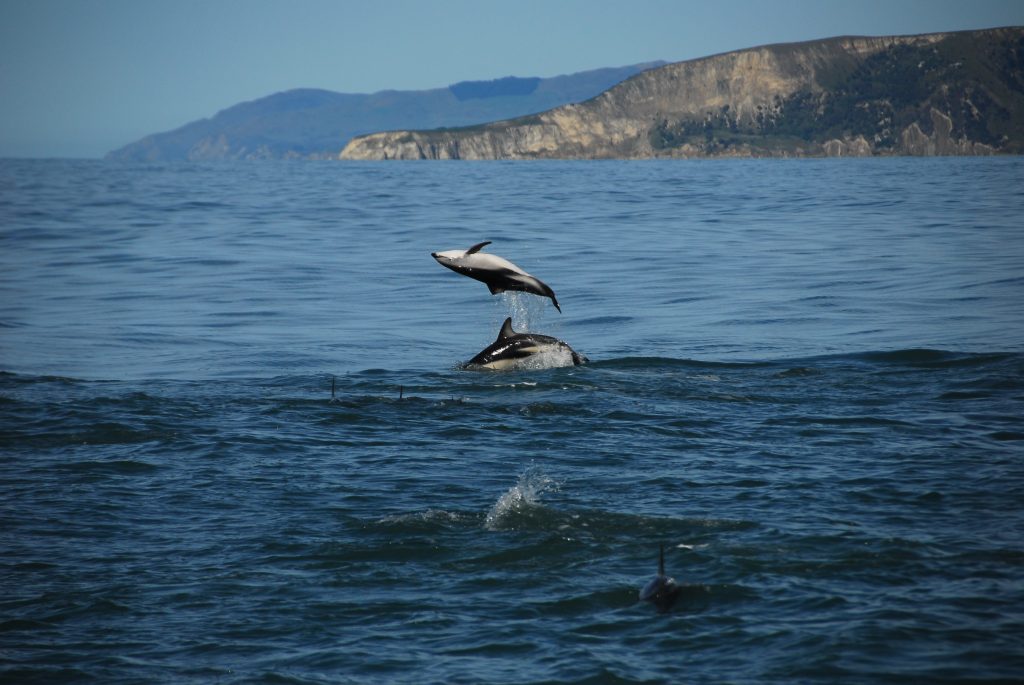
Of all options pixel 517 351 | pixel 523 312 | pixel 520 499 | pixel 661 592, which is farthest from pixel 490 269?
pixel 661 592

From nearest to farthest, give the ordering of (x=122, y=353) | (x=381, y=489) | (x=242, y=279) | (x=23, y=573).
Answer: (x=23, y=573) → (x=381, y=489) → (x=122, y=353) → (x=242, y=279)

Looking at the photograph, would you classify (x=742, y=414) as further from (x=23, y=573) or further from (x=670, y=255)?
(x=670, y=255)

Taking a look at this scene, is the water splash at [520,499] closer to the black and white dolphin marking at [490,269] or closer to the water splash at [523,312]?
the black and white dolphin marking at [490,269]

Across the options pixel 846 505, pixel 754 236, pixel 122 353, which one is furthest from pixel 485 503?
pixel 754 236

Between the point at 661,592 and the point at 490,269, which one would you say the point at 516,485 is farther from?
the point at 490,269

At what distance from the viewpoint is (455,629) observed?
33.1ft

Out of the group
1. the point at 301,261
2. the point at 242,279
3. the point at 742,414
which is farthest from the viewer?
the point at 301,261

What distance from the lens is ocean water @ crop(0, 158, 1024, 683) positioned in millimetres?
9703

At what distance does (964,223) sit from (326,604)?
1987 inches

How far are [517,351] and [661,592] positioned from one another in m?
12.7

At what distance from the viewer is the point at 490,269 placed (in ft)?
62.7

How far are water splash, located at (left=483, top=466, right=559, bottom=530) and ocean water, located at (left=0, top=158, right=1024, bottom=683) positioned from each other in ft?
0.24

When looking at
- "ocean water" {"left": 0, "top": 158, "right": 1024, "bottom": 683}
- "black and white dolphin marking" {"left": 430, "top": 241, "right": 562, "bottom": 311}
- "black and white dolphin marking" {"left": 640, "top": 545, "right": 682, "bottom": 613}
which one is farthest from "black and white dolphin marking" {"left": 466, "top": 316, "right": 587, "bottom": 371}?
"black and white dolphin marking" {"left": 640, "top": 545, "right": 682, "bottom": 613}

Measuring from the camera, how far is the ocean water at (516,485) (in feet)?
31.8
